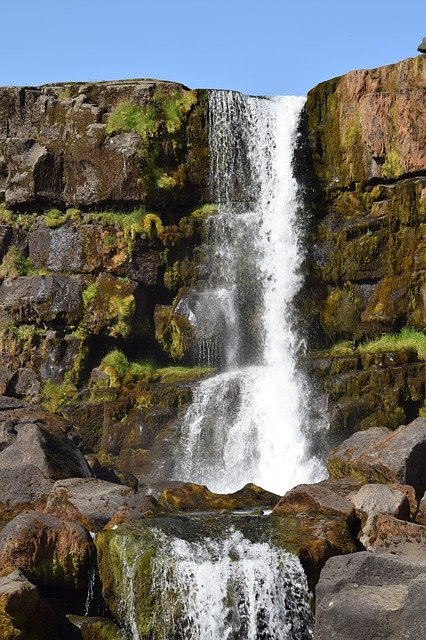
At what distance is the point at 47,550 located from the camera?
1802cm

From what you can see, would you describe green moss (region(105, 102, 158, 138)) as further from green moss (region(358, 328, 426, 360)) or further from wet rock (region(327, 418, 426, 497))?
wet rock (region(327, 418, 426, 497))

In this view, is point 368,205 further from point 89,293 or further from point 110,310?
point 89,293

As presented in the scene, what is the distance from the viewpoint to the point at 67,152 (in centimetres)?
3359

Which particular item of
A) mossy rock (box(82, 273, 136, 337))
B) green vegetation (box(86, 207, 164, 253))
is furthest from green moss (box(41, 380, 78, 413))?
green vegetation (box(86, 207, 164, 253))

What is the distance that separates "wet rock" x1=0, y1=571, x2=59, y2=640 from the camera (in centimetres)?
1614

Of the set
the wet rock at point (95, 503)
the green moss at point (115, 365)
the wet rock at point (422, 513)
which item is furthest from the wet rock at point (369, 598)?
the green moss at point (115, 365)

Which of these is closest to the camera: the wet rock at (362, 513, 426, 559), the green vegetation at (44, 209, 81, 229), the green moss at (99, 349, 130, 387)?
the wet rock at (362, 513, 426, 559)

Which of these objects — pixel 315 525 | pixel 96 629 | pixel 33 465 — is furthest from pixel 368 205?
pixel 96 629

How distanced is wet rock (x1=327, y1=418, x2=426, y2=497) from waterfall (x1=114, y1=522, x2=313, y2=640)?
478 centimetres

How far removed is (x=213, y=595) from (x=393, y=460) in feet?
20.3

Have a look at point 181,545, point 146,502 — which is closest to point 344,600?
point 181,545

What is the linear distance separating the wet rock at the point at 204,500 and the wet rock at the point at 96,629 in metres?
5.46

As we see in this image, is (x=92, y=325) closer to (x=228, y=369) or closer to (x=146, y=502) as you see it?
(x=228, y=369)

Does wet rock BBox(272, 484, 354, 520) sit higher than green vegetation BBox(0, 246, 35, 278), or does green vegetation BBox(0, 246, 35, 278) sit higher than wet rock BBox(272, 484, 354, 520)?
green vegetation BBox(0, 246, 35, 278)
